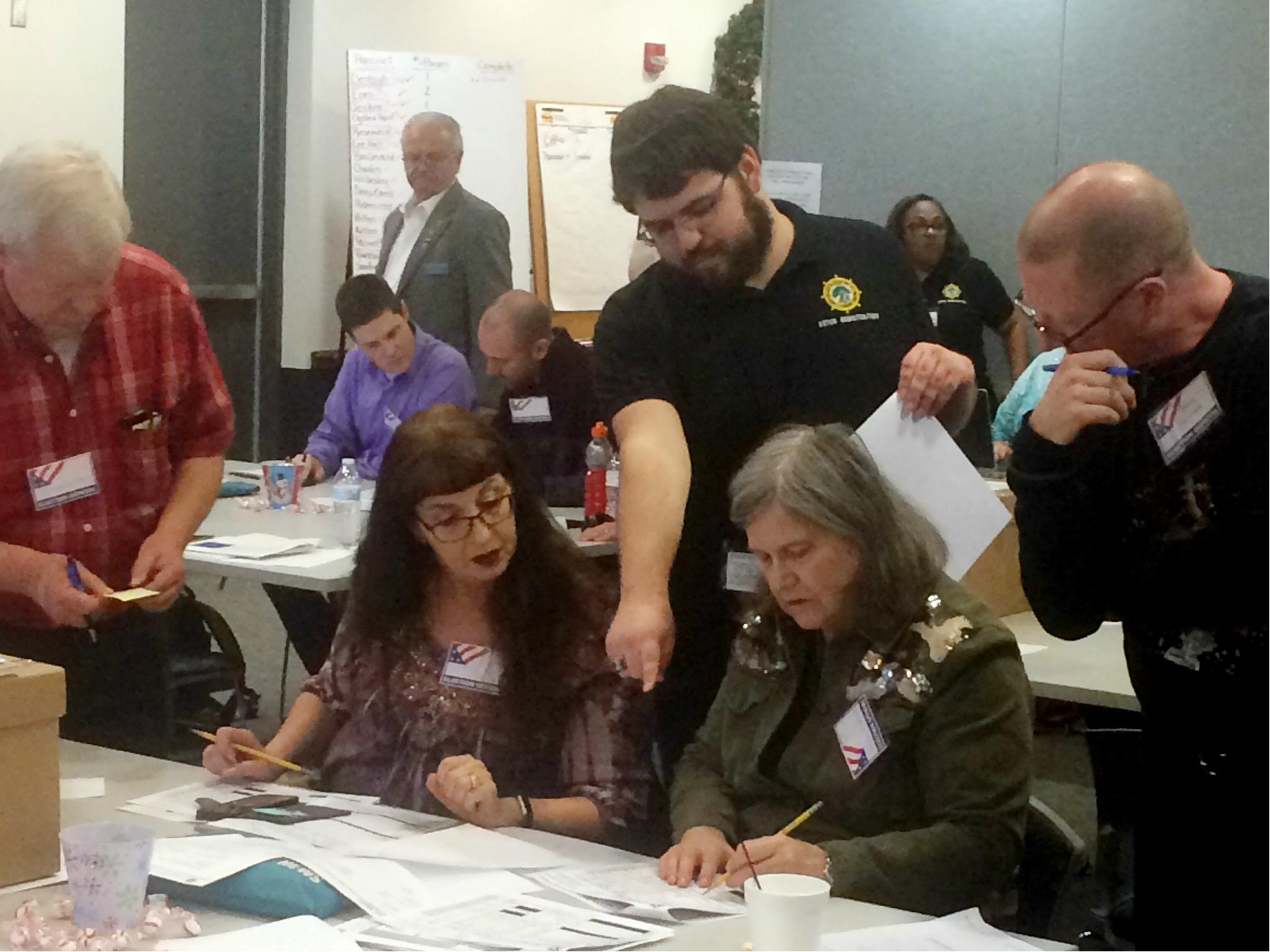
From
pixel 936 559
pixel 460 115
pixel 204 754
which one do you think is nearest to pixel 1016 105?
pixel 460 115

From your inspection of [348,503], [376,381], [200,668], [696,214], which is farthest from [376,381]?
[696,214]

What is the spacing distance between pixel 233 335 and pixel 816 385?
16.2ft

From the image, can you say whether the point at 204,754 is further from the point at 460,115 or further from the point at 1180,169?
the point at 460,115

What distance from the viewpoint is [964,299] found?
4.99 m

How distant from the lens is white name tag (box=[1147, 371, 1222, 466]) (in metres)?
1.48

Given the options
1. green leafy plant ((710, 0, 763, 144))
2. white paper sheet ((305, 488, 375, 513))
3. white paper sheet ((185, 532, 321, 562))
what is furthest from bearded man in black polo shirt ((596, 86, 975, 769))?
green leafy plant ((710, 0, 763, 144))

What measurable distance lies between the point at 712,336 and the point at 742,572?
0.36 metres

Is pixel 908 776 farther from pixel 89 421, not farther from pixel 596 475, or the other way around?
A: pixel 596 475

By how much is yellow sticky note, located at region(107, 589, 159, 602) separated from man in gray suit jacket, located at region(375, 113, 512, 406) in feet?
10.5

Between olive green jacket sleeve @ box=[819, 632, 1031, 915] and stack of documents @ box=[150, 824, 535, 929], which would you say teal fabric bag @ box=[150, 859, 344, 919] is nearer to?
stack of documents @ box=[150, 824, 535, 929]

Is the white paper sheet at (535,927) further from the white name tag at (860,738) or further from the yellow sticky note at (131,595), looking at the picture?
the yellow sticky note at (131,595)

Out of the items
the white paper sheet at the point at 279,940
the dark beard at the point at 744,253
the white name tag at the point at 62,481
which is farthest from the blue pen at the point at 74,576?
the dark beard at the point at 744,253

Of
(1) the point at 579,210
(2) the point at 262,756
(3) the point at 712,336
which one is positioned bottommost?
(2) the point at 262,756

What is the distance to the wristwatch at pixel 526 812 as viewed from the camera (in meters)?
1.83
